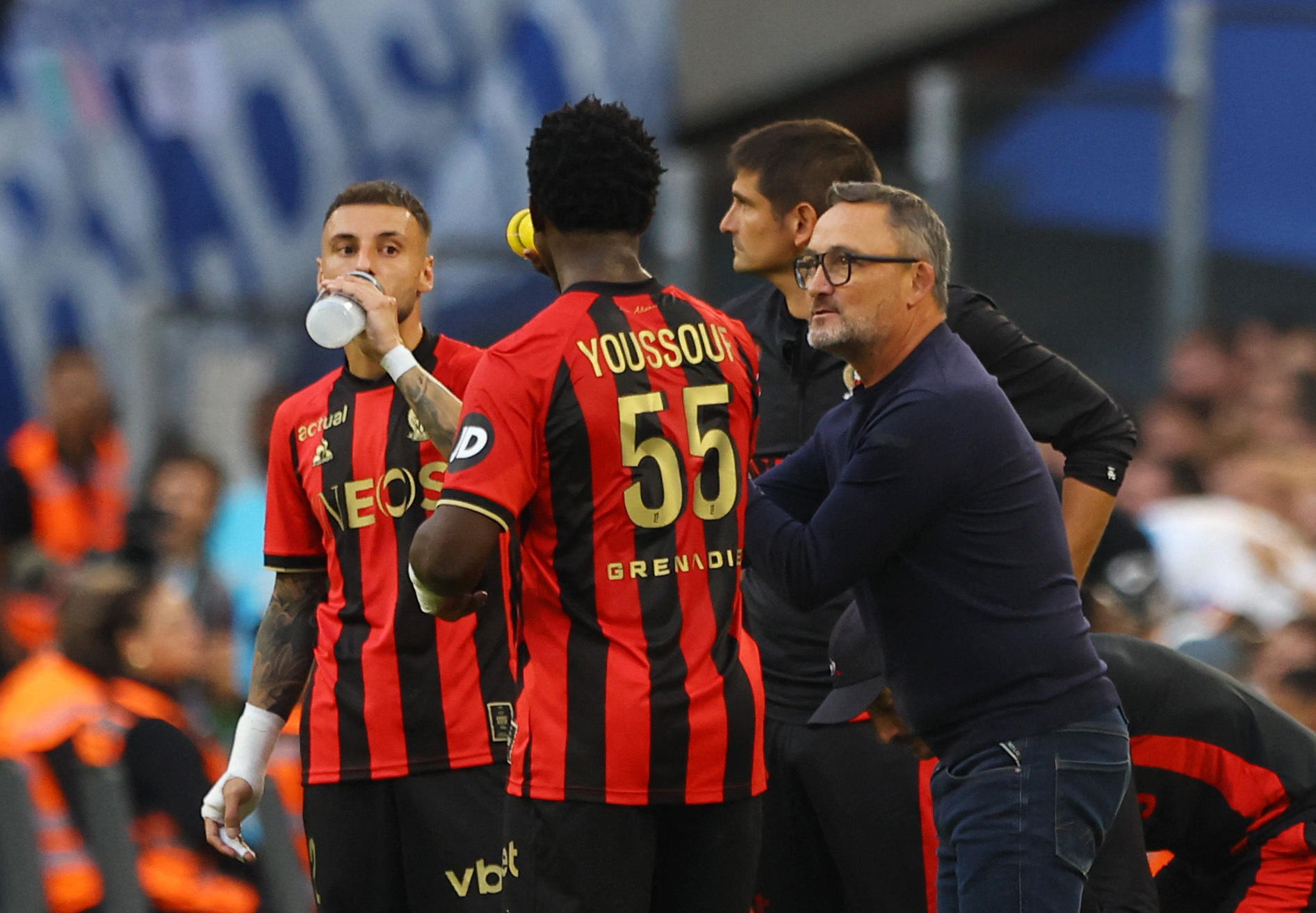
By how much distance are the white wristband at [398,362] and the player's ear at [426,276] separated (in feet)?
1.60

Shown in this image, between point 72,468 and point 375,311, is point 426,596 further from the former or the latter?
point 72,468

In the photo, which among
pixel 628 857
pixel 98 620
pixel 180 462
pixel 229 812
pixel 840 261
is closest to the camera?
pixel 628 857

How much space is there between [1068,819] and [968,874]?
8.1 inches

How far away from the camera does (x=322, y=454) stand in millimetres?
4762

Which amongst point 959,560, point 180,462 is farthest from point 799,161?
point 180,462

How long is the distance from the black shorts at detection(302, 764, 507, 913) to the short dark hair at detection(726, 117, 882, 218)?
144 centimetres

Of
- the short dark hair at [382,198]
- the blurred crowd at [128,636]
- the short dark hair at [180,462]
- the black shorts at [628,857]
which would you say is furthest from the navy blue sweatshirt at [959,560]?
the short dark hair at [180,462]

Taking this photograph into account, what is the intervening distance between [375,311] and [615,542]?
768 millimetres

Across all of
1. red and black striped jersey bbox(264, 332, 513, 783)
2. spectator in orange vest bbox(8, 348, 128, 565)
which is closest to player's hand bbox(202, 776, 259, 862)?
red and black striped jersey bbox(264, 332, 513, 783)

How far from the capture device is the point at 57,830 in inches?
267

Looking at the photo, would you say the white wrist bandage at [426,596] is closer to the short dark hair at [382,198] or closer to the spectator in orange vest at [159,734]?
the short dark hair at [382,198]

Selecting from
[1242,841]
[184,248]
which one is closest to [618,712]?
[1242,841]

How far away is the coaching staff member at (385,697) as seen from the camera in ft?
15.4

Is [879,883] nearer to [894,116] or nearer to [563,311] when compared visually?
[563,311]
